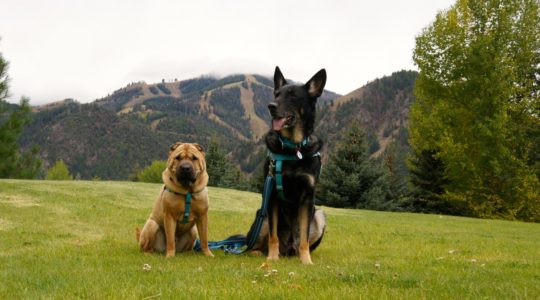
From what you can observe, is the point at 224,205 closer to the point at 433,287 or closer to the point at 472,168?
the point at 472,168

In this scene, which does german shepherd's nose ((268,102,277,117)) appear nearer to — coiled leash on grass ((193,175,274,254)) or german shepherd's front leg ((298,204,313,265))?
coiled leash on grass ((193,175,274,254))

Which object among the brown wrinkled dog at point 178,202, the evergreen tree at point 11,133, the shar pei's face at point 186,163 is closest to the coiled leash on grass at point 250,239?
the brown wrinkled dog at point 178,202

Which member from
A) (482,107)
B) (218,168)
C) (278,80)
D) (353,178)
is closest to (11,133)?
(218,168)

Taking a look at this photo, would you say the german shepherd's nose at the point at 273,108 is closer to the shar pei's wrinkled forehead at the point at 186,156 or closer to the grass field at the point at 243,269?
the shar pei's wrinkled forehead at the point at 186,156

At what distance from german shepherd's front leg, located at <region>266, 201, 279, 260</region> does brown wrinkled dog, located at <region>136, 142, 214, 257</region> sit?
1.11 meters

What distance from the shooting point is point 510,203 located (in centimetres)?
2717

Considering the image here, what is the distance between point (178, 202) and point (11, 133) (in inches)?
1865

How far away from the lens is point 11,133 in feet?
150

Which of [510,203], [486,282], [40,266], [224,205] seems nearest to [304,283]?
[486,282]

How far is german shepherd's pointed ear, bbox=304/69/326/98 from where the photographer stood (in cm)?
664

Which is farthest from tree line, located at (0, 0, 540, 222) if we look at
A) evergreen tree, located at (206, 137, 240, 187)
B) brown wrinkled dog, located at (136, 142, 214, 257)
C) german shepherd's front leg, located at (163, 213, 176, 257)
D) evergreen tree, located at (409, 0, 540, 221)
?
evergreen tree, located at (206, 137, 240, 187)

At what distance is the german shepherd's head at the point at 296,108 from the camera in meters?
6.43

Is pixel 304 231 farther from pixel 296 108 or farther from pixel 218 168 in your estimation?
pixel 218 168

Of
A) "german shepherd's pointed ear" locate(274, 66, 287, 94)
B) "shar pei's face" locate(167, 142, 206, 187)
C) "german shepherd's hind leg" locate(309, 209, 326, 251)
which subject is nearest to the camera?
"shar pei's face" locate(167, 142, 206, 187)
